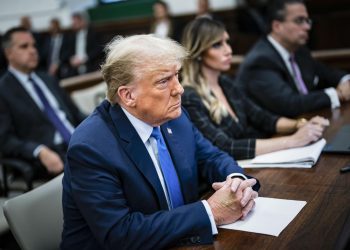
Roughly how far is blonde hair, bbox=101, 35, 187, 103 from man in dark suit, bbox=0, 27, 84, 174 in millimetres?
1532

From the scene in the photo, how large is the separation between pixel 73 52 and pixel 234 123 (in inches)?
248

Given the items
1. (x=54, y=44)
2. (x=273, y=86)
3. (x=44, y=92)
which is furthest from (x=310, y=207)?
(x=54, y=44)

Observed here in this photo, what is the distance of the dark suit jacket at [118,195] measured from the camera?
126 centimetres

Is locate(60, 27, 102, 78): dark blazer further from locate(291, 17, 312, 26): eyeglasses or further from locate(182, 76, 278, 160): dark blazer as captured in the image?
locate(182, 76, 278, 160): dark blazer

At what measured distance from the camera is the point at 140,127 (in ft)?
4.85

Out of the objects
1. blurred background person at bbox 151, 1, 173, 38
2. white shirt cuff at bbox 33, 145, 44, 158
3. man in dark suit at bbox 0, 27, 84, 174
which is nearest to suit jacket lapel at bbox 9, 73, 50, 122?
man in dark suit at bbox 0, 27, 84, 174

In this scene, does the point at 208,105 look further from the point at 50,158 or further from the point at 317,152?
the point at 50,158

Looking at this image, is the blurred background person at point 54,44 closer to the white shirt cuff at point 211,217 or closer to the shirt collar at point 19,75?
the shirt collar at point 19,75

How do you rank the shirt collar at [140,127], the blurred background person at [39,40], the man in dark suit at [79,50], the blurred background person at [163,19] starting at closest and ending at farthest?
1. the shirt collar at [140,127]
2. the blurred background person at [163,19]
3. the man in dark suit at [79,50]
4. the blurred background person at [39,40]

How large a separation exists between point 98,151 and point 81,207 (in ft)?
0.57

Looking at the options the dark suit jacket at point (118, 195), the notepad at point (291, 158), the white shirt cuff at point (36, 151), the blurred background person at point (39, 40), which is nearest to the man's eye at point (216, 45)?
the notepad at point (291, 158)

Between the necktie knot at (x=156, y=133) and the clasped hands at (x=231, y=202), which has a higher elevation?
the necktie knot at (x=156, y=133)

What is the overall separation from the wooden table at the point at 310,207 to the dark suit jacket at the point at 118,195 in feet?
0.39

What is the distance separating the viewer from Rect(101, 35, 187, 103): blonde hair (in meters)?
1.37
